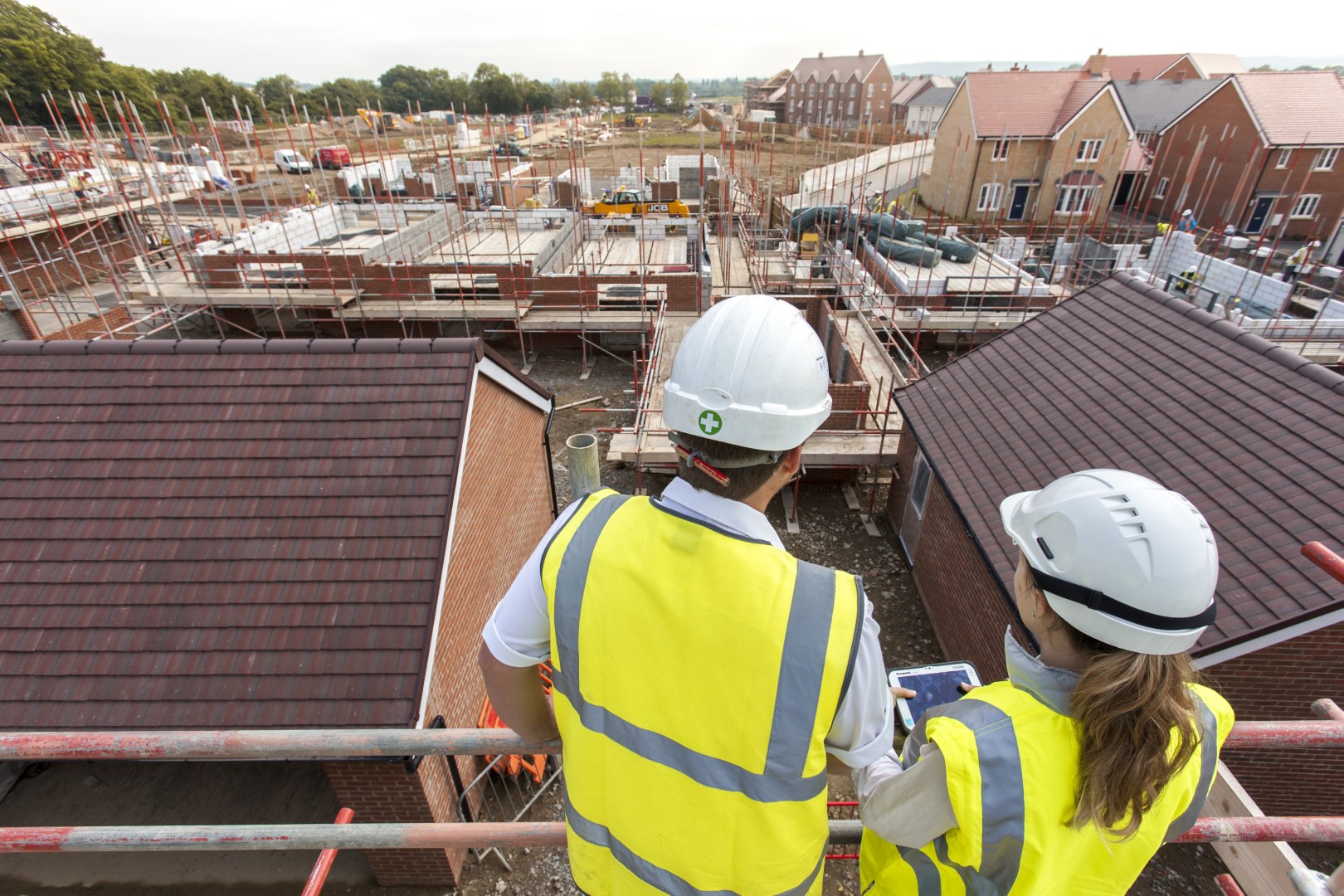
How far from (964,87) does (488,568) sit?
3317cm

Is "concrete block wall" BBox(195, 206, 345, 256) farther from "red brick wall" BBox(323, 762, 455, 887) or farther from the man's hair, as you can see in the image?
the man's hair

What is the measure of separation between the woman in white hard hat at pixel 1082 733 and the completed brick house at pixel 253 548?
13.8ft

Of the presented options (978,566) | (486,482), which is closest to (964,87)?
(978,566)

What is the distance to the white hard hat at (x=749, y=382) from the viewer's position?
1.59 m

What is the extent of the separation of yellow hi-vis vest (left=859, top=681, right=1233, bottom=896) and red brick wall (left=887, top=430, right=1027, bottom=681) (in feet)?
15.4

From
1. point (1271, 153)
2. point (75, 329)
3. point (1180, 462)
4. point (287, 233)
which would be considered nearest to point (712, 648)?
point (1180, 462)

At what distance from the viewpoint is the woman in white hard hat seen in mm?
1512

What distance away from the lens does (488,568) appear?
694cm

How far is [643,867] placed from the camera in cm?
167

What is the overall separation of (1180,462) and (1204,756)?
5.66 m

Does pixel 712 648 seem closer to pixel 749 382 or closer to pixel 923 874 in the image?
pixel 749 382

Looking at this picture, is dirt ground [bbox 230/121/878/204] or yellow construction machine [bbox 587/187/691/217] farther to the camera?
dirt ground [bbox 230/121/878/204]

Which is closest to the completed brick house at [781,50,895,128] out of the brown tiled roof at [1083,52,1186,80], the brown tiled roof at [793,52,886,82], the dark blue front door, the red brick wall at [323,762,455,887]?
the brown tiled roof at [793,52,886,82]

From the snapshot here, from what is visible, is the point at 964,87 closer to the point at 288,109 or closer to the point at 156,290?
the point at 156,290
